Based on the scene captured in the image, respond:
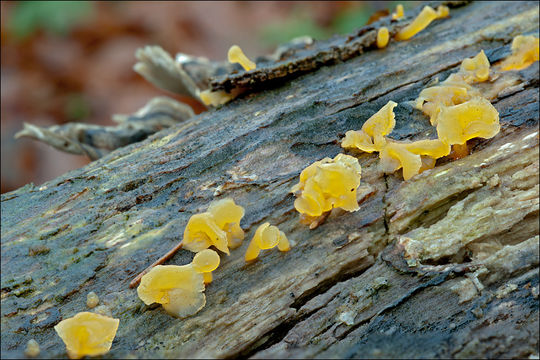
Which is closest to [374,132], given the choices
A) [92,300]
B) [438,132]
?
[438,132]

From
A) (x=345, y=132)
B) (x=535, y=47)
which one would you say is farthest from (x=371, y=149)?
(x=535, y=47)

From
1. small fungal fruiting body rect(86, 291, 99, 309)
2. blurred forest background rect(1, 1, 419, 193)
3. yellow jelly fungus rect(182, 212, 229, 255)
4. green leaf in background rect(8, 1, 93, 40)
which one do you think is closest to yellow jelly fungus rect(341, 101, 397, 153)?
yellow jelly fungus rect(182, 212, 229, 255)

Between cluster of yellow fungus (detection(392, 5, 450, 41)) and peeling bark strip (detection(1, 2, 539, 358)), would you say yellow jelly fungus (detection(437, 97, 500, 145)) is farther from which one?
cluster of yellow fungus (detection(392, 5, 450, 41))

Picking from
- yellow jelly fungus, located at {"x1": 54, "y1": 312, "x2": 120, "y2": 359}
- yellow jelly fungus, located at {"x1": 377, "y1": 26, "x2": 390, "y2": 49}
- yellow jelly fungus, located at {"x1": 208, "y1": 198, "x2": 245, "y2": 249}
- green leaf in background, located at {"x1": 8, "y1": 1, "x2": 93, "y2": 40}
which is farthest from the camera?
green leaf in background, located at {"x1": 8, "y1": 1, "x2": 93, "y2": 40}

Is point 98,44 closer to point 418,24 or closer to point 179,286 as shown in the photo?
point 418,24

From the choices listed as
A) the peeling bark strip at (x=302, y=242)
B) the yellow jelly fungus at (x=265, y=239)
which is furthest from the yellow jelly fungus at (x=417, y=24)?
the yellow jelly fungus at (x=265, y=239)

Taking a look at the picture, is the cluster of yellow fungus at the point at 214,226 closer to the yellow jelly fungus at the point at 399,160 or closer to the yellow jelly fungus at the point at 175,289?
the yellow jelly fungus at the point at 175,289
